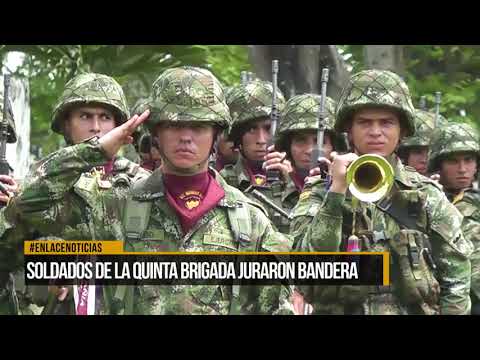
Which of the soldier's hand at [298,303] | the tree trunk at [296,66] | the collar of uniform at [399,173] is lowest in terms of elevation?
the soldier's hand at [298,303]

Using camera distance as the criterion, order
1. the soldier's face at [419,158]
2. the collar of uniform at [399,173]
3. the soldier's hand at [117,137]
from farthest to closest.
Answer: the soldier's face at [419,158] < the collar of uniform at [399,173] < the soldier's hand at [117,137]

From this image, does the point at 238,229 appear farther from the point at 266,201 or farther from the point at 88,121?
the point at 88,121

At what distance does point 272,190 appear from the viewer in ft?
36.2

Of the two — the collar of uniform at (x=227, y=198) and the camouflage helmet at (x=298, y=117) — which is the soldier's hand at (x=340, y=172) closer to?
the collar of uniform at (x=227, y=198)

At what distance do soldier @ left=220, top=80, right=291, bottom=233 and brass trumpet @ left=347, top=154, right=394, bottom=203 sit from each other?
7.92 feet

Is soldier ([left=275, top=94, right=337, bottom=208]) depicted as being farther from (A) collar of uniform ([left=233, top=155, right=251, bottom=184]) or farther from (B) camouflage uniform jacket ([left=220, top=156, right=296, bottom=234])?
(A) collar of uniform ([left=233, top=155, right=251, bottom=184])

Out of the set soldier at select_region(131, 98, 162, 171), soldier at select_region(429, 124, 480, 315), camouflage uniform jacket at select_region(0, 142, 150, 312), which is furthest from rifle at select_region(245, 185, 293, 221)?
soldier at select_region(429, 124, 480, 315)

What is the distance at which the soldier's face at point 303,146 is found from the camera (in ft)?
36.2

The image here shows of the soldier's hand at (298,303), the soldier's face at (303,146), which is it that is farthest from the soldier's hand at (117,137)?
the soldier's face at (303,146)

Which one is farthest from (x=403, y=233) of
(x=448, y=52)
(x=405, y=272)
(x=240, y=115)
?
(x=448, y=52)

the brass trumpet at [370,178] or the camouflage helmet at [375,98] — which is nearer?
the brass trumpet at [370,178]

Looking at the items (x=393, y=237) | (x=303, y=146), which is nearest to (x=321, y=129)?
A: (x=303, y=146)

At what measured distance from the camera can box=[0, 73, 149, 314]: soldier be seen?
830cm

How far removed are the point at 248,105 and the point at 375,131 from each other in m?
2.86
